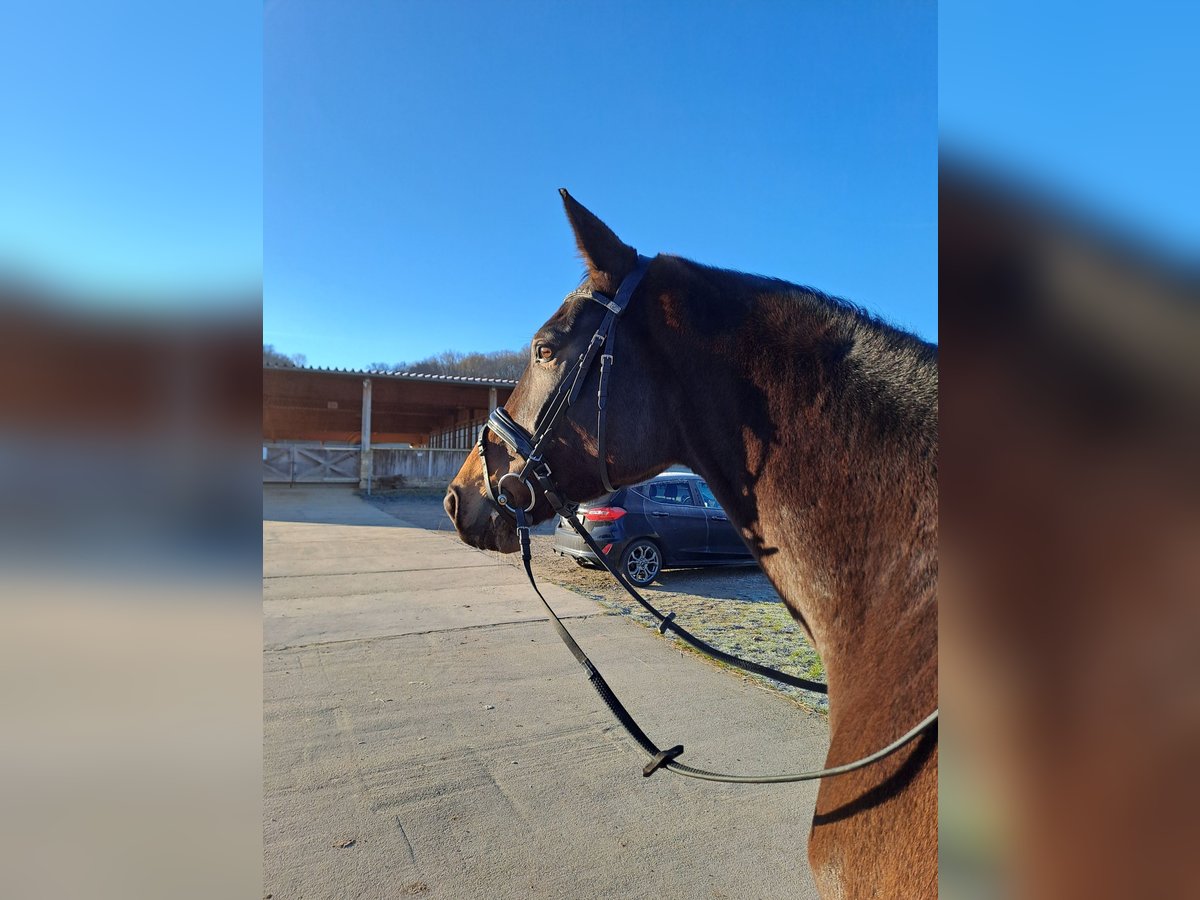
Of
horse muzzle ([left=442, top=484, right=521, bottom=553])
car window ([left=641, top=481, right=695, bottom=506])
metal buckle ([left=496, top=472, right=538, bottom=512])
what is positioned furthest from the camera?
car window ([left=641, top=481, right=695, bottom=506])

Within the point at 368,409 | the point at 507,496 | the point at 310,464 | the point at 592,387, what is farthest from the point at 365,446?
the point at 592,387

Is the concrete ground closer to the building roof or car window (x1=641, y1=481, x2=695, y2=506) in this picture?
car window (x1=641, y1=481, x2=695, y2=506)

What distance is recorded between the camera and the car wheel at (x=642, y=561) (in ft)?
28.5

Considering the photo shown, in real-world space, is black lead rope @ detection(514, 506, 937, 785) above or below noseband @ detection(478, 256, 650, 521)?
below

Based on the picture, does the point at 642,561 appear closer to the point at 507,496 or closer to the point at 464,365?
the point at 507,496

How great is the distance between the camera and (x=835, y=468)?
138 centimetres

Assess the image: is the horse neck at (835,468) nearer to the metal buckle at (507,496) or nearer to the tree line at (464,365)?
the metal buckle at (507,496)

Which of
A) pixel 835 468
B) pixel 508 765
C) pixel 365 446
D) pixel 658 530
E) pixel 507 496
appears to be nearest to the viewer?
pixel 835 468

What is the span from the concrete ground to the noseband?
5.40 feet

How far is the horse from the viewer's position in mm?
1165

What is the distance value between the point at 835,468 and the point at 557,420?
0.83 m

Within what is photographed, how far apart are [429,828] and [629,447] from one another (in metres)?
2.17

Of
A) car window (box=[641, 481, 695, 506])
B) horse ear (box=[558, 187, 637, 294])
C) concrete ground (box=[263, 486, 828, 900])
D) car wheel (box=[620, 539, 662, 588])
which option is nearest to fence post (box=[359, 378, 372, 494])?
car window (box=[641, 481, 695, 506])
